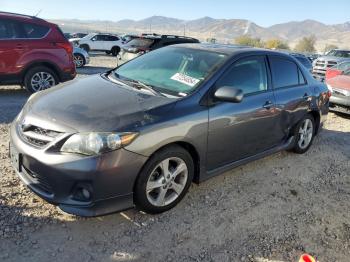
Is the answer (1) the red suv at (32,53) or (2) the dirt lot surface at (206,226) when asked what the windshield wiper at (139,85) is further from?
(1) the red suv at (32,53)

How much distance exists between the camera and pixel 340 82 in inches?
355

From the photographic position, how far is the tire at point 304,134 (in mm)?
5406

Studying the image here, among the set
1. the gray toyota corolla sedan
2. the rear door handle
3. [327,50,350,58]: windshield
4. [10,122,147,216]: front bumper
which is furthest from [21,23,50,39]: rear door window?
[327,50,350,58]: windshield

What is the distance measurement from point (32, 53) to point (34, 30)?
1.70 ft

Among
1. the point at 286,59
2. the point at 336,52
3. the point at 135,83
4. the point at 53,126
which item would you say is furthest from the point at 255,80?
the point at 336,52

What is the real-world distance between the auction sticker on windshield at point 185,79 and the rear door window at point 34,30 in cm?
Result: 517

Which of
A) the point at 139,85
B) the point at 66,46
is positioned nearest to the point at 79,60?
the point at 66,46

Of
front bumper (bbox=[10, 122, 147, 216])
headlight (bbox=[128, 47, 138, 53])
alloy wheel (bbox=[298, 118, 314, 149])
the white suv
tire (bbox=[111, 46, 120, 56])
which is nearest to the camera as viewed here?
front bumper (bbox=[10, 122, 147, 216])

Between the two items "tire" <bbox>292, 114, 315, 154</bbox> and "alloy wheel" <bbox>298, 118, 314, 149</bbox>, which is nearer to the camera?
"tire" <bbox>292, 114, 315, 154</bbox>

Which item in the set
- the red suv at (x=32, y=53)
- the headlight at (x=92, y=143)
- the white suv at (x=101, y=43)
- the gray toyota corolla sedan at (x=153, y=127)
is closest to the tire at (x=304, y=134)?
the gray toyota corolla sedan at (x=153, y=127)

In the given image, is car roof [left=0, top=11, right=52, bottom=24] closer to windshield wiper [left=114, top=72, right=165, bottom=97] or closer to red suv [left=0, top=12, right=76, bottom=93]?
red suv [left=0, top=12, right=76, bottom=93]

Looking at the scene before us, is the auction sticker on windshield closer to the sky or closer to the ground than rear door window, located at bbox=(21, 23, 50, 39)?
closer to the ground

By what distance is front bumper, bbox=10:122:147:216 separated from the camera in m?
2.96

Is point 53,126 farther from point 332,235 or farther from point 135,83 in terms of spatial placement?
point 332,235
